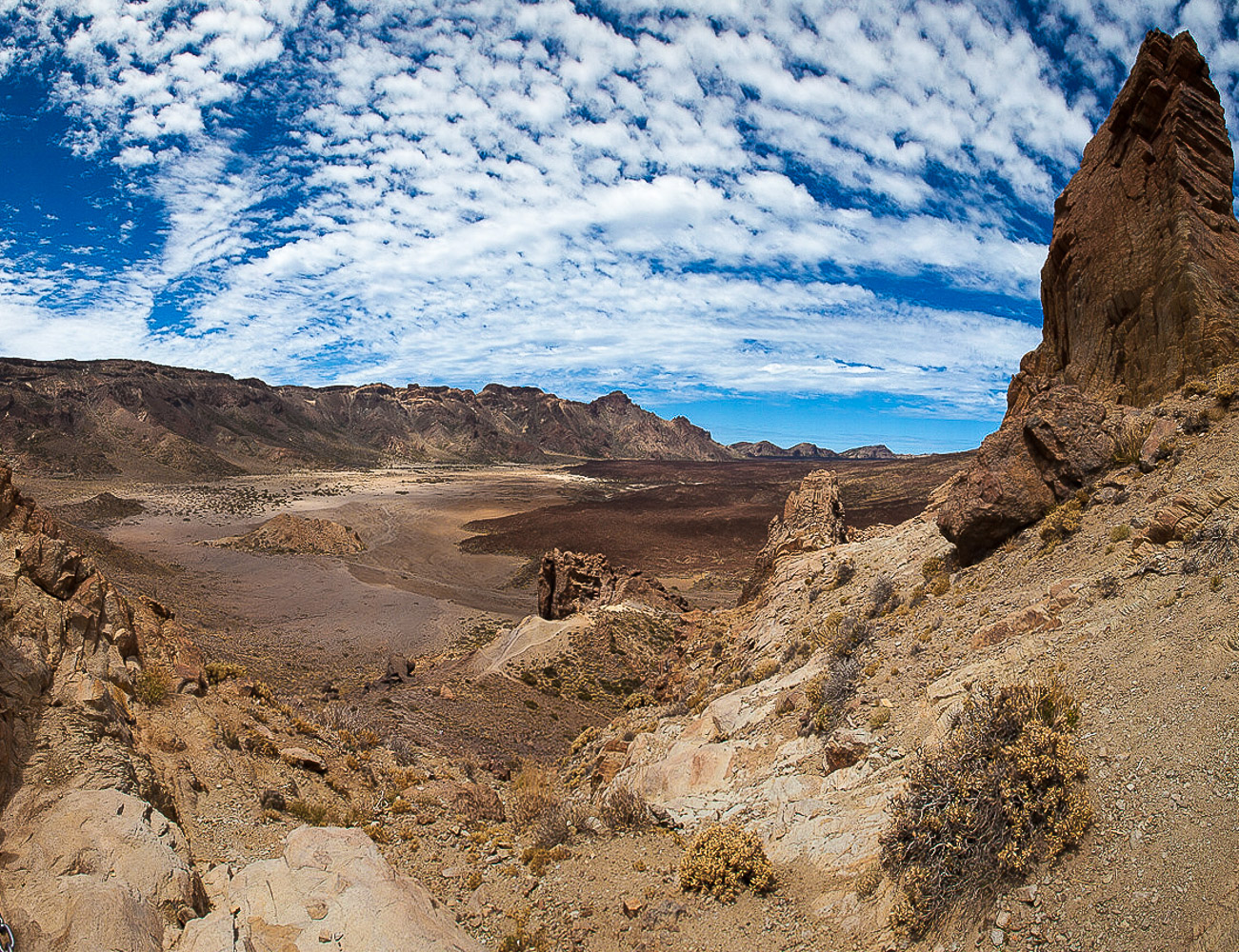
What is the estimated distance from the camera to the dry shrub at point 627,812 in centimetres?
742

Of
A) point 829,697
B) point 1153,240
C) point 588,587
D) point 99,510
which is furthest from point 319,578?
point 1153,240

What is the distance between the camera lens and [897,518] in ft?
186

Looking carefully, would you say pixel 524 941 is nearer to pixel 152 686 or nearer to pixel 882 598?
pixel 152 686

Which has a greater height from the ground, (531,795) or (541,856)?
(541,856)

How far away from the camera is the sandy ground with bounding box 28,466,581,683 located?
2383 centimetres

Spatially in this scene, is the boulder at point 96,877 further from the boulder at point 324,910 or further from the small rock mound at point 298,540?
the small rock mound at point 298,540

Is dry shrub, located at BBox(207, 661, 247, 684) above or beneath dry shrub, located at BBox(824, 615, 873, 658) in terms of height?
beneath

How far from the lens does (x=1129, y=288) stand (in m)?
11.3

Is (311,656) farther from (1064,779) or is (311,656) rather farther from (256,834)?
(1064,779)

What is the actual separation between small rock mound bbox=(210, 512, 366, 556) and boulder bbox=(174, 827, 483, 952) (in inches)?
1663

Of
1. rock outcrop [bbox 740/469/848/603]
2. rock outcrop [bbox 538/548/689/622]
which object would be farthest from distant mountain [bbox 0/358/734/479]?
rock outcrop [bbox 740/469/848/603]

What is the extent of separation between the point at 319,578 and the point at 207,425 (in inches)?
4300

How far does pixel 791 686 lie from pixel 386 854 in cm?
614

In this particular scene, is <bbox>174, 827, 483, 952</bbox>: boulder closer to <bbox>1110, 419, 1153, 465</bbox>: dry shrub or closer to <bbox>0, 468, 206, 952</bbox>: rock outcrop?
<bbox>0, 468, 206, 952</bbox>: rock outcrop
